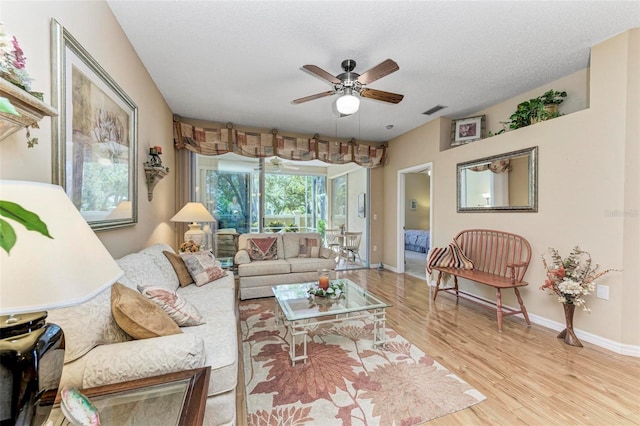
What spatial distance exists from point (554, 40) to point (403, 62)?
1.31 m

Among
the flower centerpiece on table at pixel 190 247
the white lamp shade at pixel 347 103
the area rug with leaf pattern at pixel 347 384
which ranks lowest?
the area rug with leaf pattern at pixel 347 384

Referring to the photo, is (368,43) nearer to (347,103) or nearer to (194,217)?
(347,103)

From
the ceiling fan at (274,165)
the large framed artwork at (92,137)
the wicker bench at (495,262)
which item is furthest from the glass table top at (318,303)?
the ceiling fan at (274,165)

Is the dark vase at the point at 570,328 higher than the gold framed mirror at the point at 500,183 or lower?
lower

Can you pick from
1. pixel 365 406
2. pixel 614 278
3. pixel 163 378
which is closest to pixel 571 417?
pixel 365 406

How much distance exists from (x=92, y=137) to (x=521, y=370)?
3.61 meters

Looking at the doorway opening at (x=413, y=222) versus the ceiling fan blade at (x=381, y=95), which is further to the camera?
the doorway opening at (x=413, y=222)

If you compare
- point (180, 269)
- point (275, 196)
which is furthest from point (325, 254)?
point (180, 269)

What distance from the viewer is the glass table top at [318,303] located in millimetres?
2252

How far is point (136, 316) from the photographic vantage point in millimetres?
1367

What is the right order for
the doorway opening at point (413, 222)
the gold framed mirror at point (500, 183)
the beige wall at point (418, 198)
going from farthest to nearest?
the beige wall at point (418, 198)
the doorway opening at point (413, 222)
the gold framed mirror at point (500, 183)

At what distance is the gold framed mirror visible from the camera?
304cm

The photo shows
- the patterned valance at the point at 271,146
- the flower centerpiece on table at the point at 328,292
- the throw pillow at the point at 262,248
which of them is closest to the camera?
the flower centerpiece on table at the point at 328,292

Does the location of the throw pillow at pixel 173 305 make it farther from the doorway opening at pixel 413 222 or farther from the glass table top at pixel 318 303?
the doorway opening at pixel 413 222
